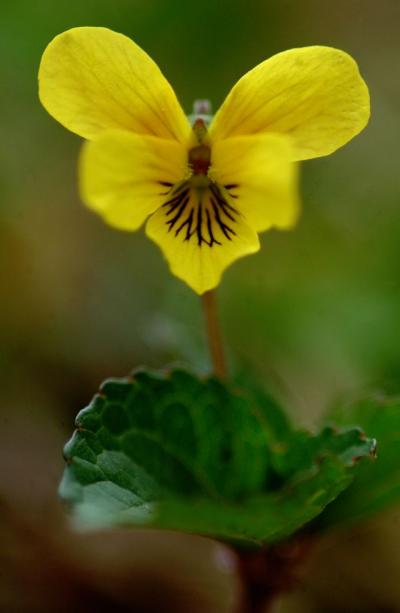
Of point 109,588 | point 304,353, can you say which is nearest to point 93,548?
point 109,588

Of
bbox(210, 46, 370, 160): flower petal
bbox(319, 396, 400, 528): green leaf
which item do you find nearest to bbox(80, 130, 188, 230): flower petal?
bbox(210, 46, 370, 160): flower petal

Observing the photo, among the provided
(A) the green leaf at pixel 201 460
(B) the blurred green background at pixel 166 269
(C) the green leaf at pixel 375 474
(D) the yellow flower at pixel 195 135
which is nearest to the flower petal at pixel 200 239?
(D) the yellow flower at pixel 195 135

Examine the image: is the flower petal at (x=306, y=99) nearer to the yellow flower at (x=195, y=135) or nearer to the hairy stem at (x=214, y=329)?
the yellow flower at (x=195, y=135)

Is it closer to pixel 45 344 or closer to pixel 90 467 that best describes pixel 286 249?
pixel 45 344

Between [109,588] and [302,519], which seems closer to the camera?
[302,519]

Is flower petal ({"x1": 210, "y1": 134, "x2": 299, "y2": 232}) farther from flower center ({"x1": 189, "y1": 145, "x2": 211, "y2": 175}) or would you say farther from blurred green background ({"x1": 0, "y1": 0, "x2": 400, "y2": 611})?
blurred green background ({"x1": 0, "y1": 0, "x2": 400, "y2": 611})

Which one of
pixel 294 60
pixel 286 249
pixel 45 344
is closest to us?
pixel 294 60
